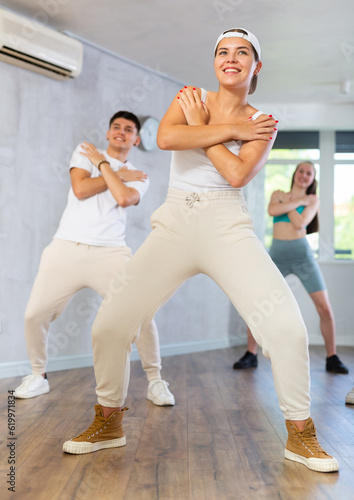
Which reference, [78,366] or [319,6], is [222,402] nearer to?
[78,366]

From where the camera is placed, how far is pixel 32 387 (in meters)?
2.97

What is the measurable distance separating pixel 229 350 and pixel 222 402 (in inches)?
96.9

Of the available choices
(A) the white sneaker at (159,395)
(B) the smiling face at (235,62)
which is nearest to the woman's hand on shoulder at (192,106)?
(B) the smiling face at (235,62)

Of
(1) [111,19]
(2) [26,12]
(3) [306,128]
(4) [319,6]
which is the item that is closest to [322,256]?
(3) [306,128]

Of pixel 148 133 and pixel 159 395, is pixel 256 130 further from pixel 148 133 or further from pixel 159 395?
pixel 148 133

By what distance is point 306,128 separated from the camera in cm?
623

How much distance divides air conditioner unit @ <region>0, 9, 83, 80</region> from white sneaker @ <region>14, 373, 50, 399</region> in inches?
80.2

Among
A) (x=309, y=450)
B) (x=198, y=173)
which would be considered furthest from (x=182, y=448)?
(x=198, y=173)

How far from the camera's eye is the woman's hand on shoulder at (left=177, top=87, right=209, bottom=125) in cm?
196

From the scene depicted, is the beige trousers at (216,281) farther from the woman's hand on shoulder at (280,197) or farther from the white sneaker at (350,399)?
the woman's hand on shoulder at (280,197)

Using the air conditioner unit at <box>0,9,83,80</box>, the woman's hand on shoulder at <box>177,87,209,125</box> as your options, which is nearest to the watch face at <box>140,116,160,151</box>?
the air conditioner unit at <box>0,9,83,80</box>

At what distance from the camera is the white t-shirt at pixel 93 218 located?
291 centimetres

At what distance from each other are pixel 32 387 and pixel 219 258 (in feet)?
5.10

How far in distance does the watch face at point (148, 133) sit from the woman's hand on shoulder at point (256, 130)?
115 inches
